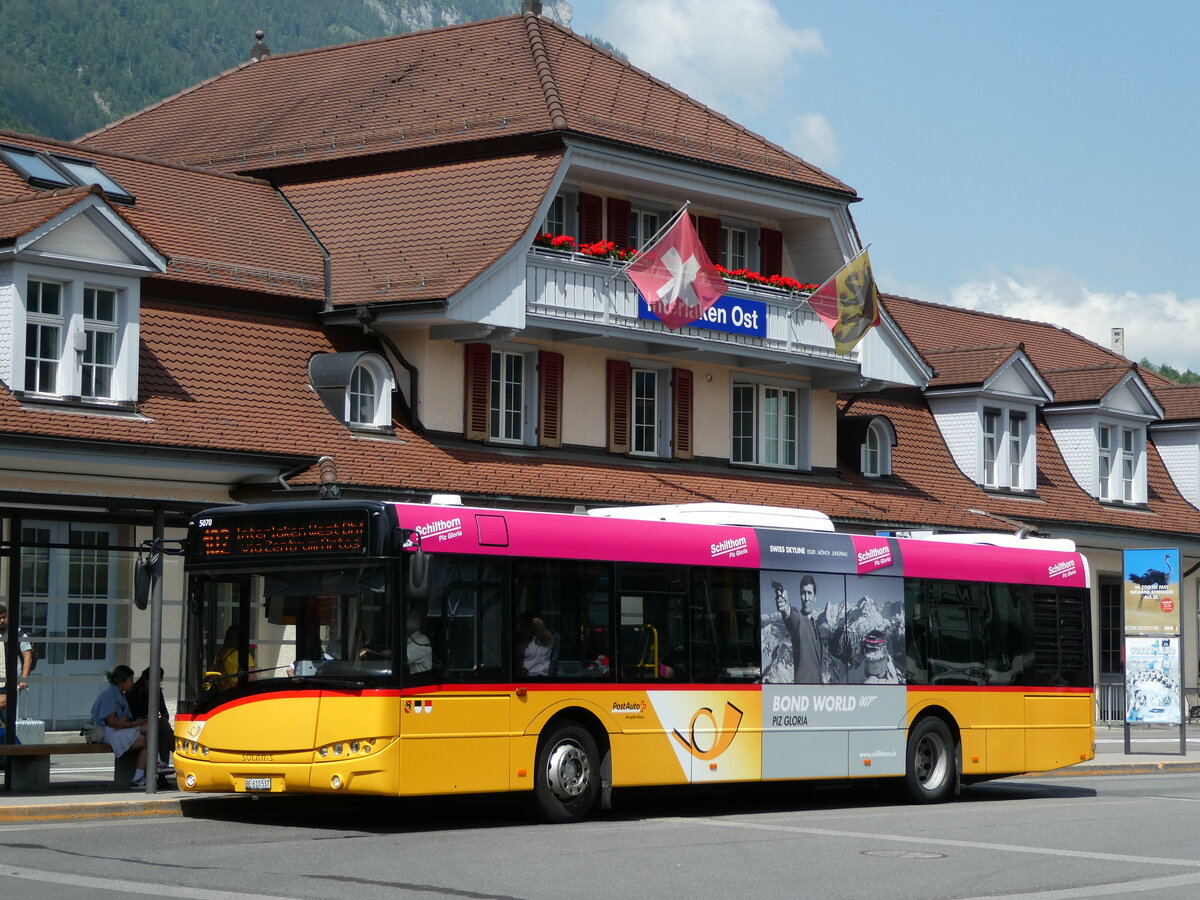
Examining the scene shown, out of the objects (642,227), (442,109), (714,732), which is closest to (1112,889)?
(714,732)

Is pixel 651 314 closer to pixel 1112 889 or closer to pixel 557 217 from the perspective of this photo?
pixel 557 217

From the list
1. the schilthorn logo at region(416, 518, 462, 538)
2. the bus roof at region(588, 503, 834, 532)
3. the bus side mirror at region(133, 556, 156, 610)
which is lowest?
the bus side mirror at region(133, 556, 156, 610)

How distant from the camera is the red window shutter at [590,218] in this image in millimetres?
31766

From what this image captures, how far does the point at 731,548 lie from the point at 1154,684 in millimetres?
14216

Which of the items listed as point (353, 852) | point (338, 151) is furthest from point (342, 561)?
point (338, 151)

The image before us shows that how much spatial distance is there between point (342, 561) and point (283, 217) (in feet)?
52.1

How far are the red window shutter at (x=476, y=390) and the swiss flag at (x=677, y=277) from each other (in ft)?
8.57

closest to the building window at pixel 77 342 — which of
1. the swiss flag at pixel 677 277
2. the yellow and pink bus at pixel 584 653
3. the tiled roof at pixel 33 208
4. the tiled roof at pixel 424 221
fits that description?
the tiled roof at pixel 33 208

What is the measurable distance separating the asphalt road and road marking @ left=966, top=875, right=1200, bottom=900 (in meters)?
0.02

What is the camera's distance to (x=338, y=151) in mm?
32719

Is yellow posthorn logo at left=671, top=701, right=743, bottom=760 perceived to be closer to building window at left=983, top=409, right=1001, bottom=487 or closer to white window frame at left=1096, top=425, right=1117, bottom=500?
building window at left=983, top=409, right=1001, bottom=487

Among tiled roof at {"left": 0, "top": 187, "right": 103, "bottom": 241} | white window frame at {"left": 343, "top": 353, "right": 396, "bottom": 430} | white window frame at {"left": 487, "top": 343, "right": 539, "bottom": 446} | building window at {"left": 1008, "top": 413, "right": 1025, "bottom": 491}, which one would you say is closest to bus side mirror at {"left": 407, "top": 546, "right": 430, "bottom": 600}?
tiled roof at {"left": 0, "top": 187, "right": 103, "bottom": 241}

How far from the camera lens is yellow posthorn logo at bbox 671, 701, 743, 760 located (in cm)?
1915

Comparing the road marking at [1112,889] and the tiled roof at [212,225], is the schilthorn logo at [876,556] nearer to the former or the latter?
the road marking at [1112,889]
